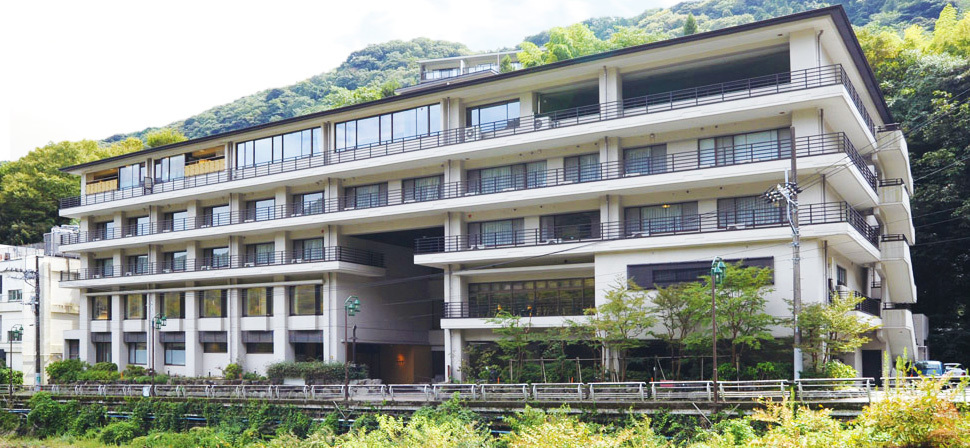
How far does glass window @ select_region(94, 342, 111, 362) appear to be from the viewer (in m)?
62.7

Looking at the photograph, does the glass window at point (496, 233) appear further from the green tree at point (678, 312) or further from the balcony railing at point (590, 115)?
the green tree at point (678, 312)

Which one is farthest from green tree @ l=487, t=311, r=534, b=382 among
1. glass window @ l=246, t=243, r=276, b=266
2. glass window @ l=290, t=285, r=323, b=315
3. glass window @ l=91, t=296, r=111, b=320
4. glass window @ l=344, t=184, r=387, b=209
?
glass window @ l=91, t=296, r=111, b=320

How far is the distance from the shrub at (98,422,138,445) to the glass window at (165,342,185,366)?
13.1 meters

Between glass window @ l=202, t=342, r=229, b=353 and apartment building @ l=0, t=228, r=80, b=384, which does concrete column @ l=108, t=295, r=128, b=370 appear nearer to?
apartment building @ l=0, t=228, r=80, b=384

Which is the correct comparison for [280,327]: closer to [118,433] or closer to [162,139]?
[118,433]

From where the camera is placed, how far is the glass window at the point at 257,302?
53844 mm

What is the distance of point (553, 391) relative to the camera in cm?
3388

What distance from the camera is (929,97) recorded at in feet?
179

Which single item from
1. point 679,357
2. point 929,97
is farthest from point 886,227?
point 679,357

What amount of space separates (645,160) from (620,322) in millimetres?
8948

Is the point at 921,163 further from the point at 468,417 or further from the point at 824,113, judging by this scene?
the point at 468,417

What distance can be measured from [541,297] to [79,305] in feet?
140

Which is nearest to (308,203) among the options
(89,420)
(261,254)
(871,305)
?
(261,254)

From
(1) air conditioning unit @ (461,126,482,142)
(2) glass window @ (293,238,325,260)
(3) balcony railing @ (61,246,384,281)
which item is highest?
(1) air conditioning unit @ (461,126,482,142)
